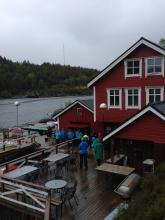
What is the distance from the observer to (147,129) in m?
11.9

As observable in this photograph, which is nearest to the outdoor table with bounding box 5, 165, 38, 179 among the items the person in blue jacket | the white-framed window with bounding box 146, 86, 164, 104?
the person in blue jacket

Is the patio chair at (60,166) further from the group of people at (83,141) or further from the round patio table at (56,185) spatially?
the round patio table at (56,185)

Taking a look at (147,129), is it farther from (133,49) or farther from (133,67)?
(133,49)

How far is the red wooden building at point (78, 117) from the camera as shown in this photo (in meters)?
21.0

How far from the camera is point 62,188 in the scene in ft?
32.9

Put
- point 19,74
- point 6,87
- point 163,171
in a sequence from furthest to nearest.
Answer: point 19,74 < point 6,87 < point 163,171

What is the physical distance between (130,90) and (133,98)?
574 millimetres

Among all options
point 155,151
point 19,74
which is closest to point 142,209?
point 155,151

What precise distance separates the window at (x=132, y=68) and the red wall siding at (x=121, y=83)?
0.27 m

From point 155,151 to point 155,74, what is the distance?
7069 mm

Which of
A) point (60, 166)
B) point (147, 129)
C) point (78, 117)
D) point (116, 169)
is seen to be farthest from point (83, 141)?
point (78, 117)

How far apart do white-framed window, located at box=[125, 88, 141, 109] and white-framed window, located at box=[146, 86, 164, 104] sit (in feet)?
1.95

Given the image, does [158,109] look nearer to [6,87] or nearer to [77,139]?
[77,139]

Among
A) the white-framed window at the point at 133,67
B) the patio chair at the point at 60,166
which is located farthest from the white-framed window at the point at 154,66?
the patio chair at the point at 60,166
